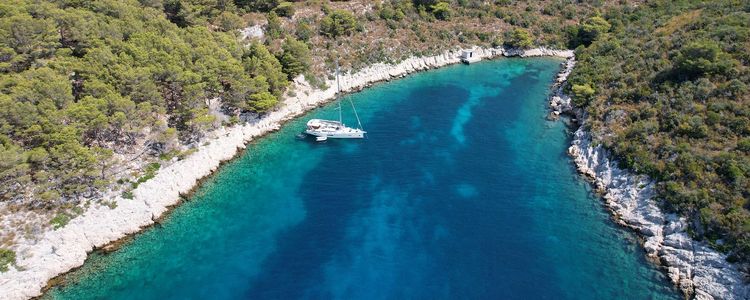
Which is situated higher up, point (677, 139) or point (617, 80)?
point (617, 80)

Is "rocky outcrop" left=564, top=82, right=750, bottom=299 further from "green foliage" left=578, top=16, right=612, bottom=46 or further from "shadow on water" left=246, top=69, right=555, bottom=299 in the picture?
"green foliage" left=578, top=16, right=612, bottom=46

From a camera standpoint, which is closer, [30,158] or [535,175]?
[30,158]

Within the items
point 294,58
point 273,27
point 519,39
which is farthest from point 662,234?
point 273,27

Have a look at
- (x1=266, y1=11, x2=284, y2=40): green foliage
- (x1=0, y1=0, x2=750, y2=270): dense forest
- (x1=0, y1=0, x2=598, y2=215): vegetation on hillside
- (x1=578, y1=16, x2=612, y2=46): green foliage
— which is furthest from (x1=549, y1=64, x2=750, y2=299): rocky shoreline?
(x1=266, y1=11, x2=284, y2=40): green foliage

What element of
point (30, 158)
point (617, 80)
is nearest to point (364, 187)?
point (30, 158)

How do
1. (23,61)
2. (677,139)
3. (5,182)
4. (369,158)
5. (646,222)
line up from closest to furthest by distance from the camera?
(5,182) < (646,222) < (677,139) < (23,61) < (369,158)

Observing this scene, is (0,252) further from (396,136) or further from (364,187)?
(396,136)

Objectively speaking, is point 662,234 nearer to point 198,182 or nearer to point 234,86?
point 198,182

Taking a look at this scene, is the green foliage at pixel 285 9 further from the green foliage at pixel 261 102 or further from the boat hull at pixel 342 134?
the boat hull at pixel 342 134
